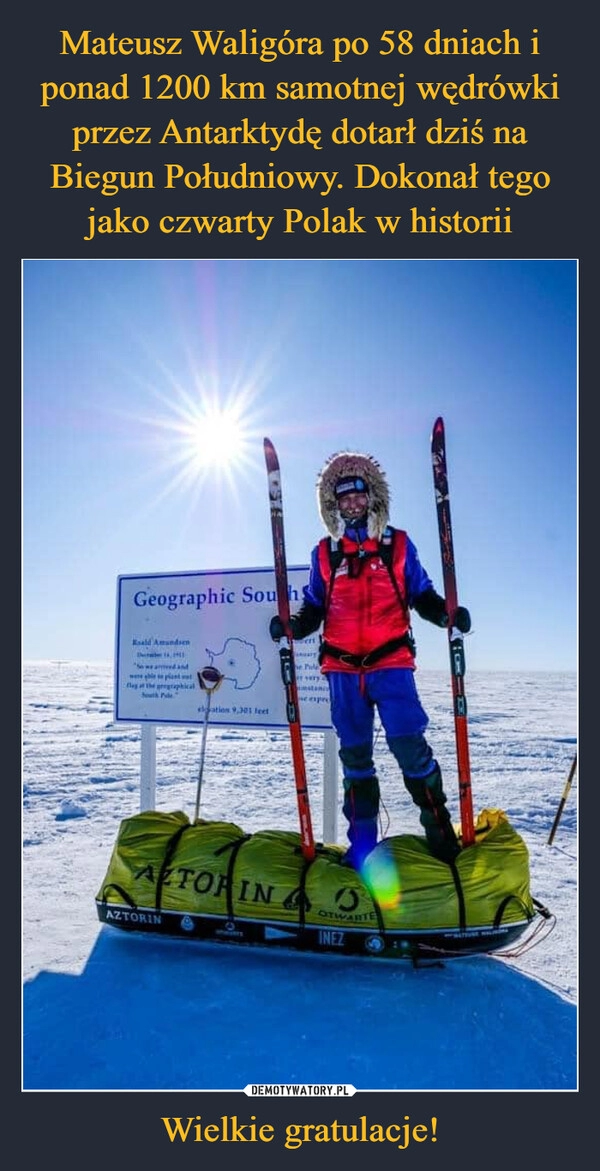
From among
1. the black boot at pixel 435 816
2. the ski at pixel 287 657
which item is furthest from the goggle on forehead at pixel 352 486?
the black boot at pixel 435 816

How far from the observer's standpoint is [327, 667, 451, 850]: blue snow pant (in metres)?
3.60

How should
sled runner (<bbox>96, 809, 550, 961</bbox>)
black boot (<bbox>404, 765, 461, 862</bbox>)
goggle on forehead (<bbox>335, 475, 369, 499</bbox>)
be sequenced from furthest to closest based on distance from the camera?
goggle on forehead (<bbox>335, 475, 369, 499</bbox>)
black boot (<bbox>404, 765, 461, 862</bbox>)
sled runner (<bbox>96, 809, 550, 961</bbox>)

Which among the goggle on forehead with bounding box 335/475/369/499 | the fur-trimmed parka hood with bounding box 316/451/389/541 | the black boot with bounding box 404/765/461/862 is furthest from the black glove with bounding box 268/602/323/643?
the black boot with bounding box 404/765/461/862

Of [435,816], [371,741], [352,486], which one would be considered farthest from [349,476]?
[435,816]

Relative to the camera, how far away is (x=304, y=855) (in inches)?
140

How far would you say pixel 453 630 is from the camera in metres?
3.65

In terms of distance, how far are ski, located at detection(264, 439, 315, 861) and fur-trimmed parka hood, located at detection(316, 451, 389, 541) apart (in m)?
0.30

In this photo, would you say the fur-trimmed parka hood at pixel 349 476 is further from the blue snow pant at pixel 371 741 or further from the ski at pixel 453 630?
the blue snow pant at pixel 371 741

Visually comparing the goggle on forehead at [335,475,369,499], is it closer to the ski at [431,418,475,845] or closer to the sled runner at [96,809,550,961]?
the ski at [431,418,475,845]

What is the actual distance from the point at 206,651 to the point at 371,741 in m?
1.52

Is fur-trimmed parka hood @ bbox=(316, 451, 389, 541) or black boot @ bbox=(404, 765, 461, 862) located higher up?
fur-trimmed parka hood @ bbox=(316, 451, 389, 541)

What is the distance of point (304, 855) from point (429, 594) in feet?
5.62

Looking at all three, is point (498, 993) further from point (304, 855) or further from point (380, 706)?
point (380, 706)
